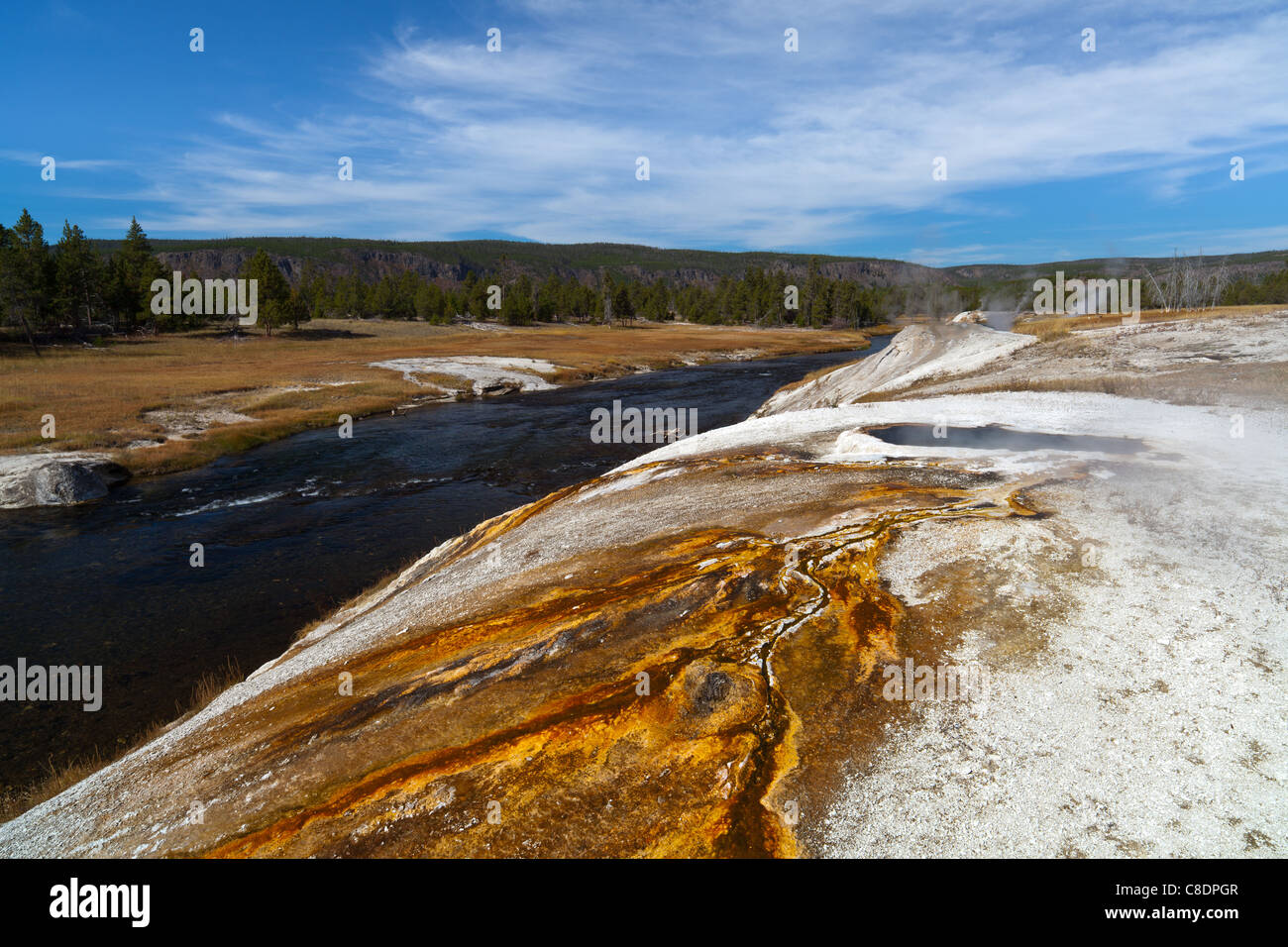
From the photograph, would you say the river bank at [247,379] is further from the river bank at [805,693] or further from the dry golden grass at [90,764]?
the river bank at [805,693]

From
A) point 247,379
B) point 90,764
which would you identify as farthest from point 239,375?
point 90,764

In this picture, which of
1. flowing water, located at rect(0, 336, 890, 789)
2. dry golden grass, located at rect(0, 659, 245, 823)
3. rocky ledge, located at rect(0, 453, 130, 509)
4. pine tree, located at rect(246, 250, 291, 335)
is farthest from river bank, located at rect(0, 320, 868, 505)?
dry golden grass, located at rect(0, 659, 245, 823)

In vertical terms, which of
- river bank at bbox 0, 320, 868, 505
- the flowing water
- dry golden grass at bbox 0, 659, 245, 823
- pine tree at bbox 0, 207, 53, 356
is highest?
pine tree at bbox 0, 207, 53, 356

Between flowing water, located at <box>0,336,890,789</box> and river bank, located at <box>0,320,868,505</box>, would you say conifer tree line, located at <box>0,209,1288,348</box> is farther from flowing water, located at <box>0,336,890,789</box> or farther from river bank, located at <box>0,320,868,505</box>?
flowing water, located at <box>0,336,890,789</box>

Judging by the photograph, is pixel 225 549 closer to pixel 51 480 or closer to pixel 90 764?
pixel 90 764

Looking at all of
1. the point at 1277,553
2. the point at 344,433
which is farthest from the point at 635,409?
the point at 1277,553

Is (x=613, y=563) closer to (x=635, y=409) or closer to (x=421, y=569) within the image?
(x=421, y=569)
